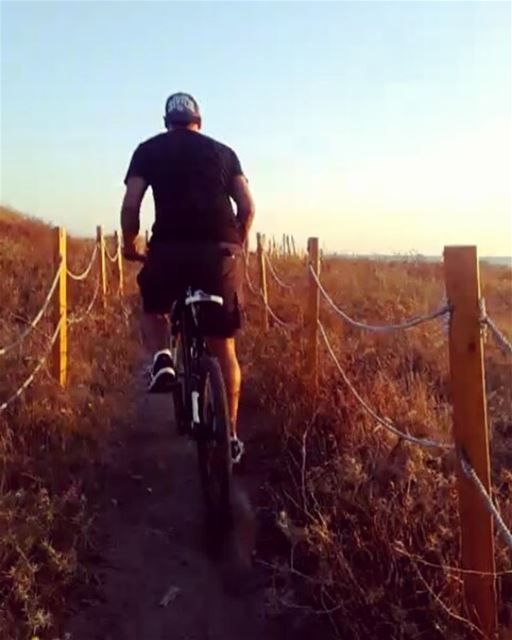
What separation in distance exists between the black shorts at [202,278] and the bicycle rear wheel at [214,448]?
242 mm

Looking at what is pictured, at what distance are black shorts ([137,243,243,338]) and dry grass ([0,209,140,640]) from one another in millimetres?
1089

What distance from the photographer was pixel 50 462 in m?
4.69

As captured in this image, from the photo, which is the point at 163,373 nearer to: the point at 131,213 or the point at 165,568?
the point at 131,213

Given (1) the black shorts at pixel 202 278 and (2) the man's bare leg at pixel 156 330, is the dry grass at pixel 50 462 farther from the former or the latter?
(1) the black shorts at pixel 202 278

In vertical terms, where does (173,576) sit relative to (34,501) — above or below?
below

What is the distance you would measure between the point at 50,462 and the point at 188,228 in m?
1.53

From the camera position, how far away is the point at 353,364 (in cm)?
613

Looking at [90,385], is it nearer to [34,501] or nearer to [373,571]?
[34,501]

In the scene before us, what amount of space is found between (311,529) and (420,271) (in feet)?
53.3

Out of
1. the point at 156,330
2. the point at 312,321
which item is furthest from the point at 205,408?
the point at 312,321

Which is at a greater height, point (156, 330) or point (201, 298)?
point (201, 298)

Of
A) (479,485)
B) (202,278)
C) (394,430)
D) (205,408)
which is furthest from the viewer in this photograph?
(202,278)

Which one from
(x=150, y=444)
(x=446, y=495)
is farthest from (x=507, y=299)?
(x=446, y=495)

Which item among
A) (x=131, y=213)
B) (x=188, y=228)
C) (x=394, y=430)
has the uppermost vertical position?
(x=131, y=213)
